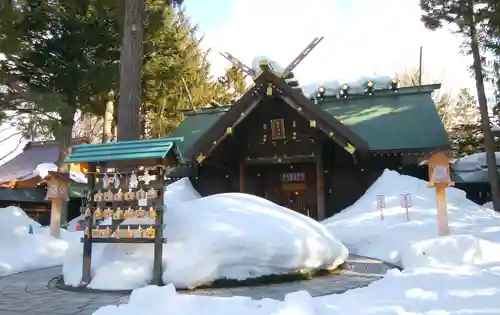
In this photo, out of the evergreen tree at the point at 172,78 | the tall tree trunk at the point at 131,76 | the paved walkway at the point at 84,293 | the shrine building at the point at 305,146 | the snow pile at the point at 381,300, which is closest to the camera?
the snow pile at the point at 381,300

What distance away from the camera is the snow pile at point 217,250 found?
5.40 m

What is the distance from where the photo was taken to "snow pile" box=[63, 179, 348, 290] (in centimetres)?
540

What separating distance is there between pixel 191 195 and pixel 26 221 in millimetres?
5359

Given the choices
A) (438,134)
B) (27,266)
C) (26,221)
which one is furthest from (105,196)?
(438,134)

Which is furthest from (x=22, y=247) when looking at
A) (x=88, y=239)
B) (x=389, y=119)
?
(x=389, y=119)

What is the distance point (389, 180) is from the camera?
11.8m

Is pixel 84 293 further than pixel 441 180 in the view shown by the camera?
No

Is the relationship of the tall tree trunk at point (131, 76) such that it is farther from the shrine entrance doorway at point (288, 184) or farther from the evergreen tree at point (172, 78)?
the shrine entrance doorway at point (288, 184)

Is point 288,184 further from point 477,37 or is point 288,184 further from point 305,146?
point 477,37

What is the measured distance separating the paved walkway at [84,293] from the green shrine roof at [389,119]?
6.86m

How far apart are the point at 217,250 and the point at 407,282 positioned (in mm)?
2352

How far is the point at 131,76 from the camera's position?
7.77m

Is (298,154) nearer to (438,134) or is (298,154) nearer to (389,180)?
(389,180)

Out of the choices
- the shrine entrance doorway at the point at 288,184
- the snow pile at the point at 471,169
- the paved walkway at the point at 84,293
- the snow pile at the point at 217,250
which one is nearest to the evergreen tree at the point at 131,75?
the snow pile at the point at 217,250
